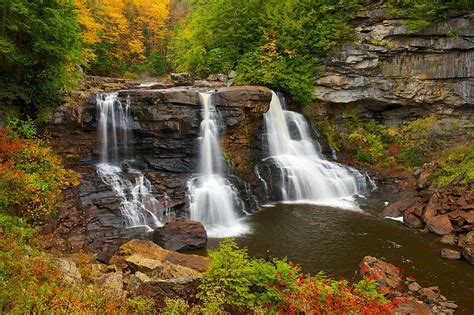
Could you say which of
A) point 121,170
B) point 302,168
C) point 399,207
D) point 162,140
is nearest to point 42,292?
point 121,170

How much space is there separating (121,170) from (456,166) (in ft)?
49.1

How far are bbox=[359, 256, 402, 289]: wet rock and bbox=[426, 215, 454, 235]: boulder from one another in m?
3.80

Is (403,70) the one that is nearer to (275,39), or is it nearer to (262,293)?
(275,39)

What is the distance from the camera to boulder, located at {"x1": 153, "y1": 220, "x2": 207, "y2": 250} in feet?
38.3

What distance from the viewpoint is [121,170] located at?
1541 cm

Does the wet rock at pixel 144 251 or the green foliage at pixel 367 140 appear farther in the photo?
the green foliage at pixel 367 140

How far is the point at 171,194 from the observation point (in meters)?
14.6

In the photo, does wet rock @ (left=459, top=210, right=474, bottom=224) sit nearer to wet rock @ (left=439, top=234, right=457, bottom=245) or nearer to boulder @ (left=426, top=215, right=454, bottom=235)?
boulder @ (left=426, top=215, right=454, bottom=235)

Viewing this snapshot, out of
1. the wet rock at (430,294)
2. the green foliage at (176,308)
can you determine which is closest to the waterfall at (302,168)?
the wet rock at (430,294)

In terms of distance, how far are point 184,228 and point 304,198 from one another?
7070 millimetres

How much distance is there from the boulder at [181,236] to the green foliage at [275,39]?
1092 centimetres

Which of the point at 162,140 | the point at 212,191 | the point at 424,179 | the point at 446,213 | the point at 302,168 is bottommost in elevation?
the point at 446,213

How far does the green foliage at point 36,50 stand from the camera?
1198cm

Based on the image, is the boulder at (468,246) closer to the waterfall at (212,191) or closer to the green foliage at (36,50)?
the waterfall at (212,191)
